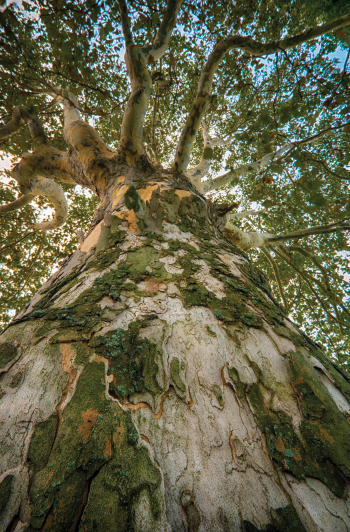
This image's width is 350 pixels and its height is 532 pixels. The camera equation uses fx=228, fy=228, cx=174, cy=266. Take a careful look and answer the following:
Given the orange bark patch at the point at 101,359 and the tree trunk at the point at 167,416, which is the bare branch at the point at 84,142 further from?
the orange bark patch at the point at 101,359

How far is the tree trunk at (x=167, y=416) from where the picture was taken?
64 cm

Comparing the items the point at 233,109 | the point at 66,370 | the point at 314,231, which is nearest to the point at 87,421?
the point at 66,370

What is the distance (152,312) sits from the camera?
47.9 inches

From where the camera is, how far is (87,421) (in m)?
0.76

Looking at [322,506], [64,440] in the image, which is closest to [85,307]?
[64,440]

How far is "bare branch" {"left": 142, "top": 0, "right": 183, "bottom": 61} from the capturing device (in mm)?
3102

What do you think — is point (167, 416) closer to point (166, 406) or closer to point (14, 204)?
point (166, 406)

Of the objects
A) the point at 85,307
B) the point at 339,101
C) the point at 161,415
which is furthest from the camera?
the point at 339,101

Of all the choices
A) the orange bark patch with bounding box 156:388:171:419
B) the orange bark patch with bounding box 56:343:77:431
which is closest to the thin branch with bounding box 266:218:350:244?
the orange bark patch with bounding box 156:388:171:419

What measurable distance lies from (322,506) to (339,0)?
16.8ft

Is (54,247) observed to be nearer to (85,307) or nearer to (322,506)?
(85,307)

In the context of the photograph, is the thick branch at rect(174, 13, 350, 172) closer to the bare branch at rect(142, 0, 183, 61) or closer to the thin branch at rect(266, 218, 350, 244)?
the bare branch at rect(142, 0, 183, 61)

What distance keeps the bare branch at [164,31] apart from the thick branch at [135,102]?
8.5 inches

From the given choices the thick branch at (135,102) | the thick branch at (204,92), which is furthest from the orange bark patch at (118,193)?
the thick branch at (204,92)
